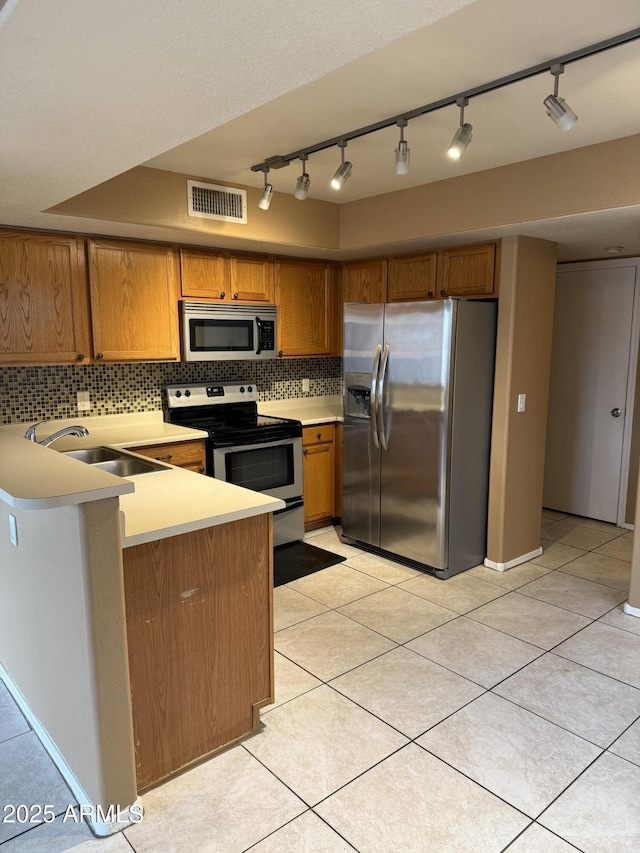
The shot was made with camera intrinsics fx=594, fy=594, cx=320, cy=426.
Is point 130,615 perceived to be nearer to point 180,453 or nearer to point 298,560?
point 180,453

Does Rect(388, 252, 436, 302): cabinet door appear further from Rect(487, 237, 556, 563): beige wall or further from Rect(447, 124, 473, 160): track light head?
Rect(447, 124, 473, 160): track light head

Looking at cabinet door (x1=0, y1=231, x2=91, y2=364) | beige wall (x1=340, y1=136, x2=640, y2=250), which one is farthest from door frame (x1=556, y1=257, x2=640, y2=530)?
cabinet door (x1=0, y1=231, x2=91, y2=364)

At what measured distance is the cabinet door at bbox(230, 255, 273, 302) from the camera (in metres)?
4.07

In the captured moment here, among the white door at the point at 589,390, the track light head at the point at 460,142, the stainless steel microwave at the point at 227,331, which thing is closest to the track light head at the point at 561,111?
the track light head at the point at 460,142

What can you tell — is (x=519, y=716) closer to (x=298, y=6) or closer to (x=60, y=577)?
(x=60, y=577)

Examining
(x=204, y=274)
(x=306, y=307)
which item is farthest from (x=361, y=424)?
(x=204, y=274)

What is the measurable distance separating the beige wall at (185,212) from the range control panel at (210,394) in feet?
3.26

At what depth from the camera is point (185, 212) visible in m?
3.41

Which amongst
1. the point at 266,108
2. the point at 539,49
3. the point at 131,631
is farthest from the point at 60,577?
the point at 539,49

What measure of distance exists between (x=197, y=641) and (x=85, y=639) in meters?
0.43

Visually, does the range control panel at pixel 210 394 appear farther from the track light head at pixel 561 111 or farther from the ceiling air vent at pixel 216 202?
the track light head at pixel 561 111

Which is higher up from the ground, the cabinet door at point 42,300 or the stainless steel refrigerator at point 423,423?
the cabinet door at point 42,300

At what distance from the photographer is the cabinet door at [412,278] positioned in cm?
403

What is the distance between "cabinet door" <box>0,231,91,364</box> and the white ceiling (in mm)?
159
